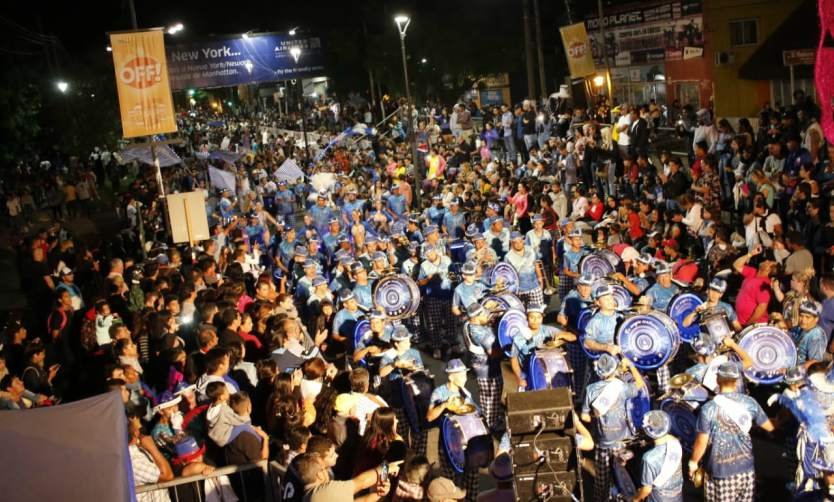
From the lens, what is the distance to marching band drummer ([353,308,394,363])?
9891 mm

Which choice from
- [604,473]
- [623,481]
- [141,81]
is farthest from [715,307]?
[141,81]

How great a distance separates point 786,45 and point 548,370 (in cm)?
1719

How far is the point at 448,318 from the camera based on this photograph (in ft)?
44.7

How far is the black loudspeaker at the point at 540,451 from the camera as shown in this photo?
6.63 meters

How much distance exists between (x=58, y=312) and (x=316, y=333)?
12.6 feet

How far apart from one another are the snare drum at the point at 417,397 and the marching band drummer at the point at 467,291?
103 inches

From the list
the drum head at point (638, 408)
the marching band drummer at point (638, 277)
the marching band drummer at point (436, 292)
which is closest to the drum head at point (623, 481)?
the drum head at point (638, 408)

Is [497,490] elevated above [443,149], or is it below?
below

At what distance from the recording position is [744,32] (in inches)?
1101

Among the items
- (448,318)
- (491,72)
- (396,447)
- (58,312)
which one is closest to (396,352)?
(396,447)

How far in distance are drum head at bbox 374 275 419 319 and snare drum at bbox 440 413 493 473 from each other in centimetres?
434

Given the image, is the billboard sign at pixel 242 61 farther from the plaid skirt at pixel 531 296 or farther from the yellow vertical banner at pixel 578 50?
the plaid skirt at pixel 531 296

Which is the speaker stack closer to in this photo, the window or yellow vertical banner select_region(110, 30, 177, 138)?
yellow vertical banner select_region(110, 30, 177, 138)

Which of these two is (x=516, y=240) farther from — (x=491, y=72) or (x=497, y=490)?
(x=491, y=72)
